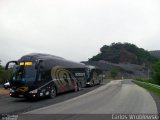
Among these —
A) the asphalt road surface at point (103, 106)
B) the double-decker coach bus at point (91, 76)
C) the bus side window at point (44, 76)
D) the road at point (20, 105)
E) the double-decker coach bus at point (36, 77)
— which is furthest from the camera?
the double-decker coach bus at point (91, 76)

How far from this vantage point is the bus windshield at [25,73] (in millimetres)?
25328

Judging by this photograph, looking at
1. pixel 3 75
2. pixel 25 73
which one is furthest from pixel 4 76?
pixel 25 73

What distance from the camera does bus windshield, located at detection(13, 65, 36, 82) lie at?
25328 mm

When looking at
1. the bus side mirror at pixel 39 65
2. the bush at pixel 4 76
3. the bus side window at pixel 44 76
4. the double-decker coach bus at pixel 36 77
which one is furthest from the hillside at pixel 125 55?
the bus side mirror at pixel 39 65

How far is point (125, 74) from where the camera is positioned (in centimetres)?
12975

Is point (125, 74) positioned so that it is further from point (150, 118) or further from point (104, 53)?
point (150, 118)

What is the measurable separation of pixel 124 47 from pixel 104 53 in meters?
9.77

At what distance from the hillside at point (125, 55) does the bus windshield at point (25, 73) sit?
12651 centimetres

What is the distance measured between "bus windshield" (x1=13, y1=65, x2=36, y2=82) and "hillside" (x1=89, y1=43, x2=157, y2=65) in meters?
127

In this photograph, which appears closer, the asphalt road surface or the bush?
the asphalt road surface

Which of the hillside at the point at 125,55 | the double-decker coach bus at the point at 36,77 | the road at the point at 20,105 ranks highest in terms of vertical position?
the hillside at the point at 125,55

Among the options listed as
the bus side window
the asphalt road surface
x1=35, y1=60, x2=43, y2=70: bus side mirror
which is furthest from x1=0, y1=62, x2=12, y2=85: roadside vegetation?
the asphalt road surface

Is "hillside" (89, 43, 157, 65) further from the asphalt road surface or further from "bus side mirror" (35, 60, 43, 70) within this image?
the asphalt road surface

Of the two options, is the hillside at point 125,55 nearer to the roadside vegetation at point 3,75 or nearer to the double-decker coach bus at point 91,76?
the double-decker coach bus at point 91,76
